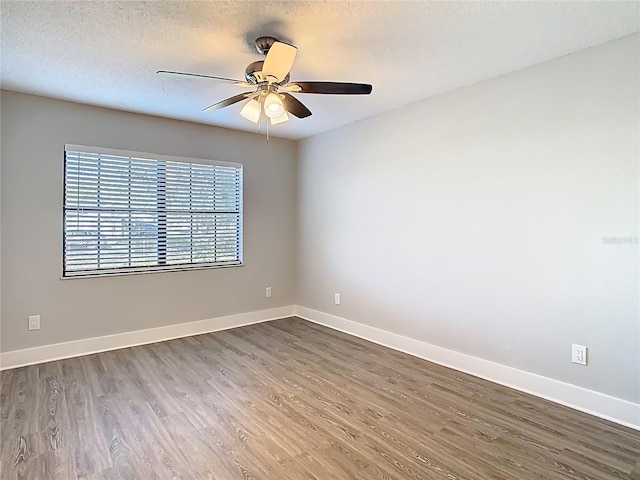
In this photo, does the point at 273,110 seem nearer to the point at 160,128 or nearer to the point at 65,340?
the point at 160,128

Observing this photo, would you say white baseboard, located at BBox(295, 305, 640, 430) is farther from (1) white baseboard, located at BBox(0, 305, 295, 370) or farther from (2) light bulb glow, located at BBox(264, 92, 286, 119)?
(2) light bulb glow, located at BBox(264, 92, 286, 119)

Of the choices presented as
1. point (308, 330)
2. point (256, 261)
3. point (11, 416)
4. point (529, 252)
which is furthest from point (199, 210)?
point (529, 252)

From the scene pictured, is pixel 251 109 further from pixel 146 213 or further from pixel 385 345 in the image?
pixel 385 345

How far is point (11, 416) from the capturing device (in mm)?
2416

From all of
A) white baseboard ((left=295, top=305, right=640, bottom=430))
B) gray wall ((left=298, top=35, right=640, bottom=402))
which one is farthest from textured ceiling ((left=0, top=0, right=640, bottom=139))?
white baseboard ((left=295, top=305, right=640, bottom=430))

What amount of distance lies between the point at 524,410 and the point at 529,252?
1.09m

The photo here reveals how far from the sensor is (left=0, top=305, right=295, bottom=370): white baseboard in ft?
10.9

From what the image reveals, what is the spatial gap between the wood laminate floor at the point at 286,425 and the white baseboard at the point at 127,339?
14cm

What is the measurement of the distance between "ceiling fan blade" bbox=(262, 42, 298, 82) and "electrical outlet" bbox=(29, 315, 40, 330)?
9.79 feet

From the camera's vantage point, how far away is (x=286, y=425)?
2.35 meters

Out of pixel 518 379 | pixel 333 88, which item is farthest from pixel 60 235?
pixel 518 379

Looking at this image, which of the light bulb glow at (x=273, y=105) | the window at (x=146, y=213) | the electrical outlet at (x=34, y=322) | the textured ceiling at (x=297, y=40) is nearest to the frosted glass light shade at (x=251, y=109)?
the light bulb glow at (x=273, y=105)

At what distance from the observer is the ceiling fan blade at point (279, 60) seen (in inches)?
78.5

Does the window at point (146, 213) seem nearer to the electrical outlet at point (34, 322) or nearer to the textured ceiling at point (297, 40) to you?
the electrical outlet at point (34, 322)
